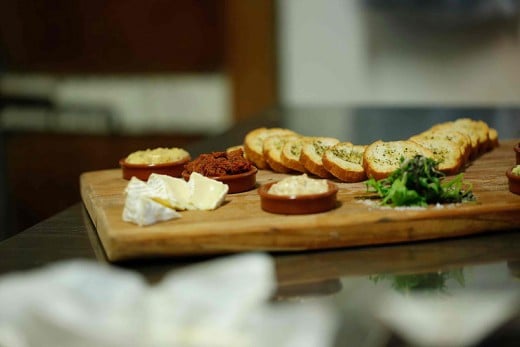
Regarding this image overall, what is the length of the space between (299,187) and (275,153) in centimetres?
74

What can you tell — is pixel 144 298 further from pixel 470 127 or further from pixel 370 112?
pixel 370 112

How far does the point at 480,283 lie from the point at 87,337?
0.87 m

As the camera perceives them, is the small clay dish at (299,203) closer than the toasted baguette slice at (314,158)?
Yes

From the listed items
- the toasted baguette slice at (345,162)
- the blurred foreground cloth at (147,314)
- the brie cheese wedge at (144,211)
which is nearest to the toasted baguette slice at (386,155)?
the toasted baguette slice at (345,162)

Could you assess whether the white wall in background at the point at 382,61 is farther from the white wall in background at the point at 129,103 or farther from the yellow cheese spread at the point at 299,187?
the yellow cheese spread at the point at 299,187

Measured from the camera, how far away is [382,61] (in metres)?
6.23

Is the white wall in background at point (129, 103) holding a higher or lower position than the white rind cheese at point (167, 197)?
lower

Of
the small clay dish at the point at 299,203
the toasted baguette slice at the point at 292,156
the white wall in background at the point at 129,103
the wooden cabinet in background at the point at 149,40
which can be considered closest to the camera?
the small clay dish at the point at 299,203

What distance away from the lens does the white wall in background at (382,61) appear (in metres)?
5.96

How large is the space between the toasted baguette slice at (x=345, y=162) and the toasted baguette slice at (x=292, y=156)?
14 centimetres

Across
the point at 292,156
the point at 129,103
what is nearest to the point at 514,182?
the point at 292,156

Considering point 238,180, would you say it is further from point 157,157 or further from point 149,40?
point 149,40

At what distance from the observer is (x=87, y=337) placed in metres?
1.09

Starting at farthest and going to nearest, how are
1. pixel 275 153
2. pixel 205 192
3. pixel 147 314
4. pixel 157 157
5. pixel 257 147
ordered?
1. pixel 257 147
2. pixel 275 153
3. pixel 157 157
4. pixel 205 192
5. pixel 147 314
